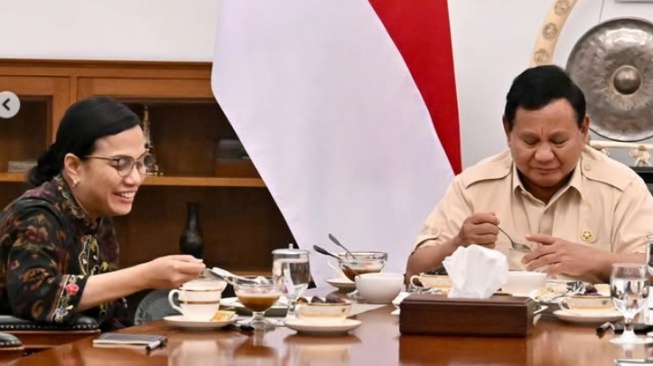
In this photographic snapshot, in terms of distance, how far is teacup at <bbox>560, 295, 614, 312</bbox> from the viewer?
234 centimetres

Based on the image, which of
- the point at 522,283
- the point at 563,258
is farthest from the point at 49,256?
the point at 563,258

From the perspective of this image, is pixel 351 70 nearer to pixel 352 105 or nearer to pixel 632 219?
pixel 352 105

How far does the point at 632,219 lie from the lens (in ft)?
10.7


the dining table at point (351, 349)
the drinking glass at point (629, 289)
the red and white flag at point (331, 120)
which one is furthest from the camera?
the red and white flag at point (331, 120)

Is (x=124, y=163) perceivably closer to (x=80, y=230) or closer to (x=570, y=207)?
(x=80, y=230)

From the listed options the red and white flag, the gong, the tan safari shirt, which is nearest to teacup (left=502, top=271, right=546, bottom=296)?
the tan safari shirt

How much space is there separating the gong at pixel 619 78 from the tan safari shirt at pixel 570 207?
124 cm

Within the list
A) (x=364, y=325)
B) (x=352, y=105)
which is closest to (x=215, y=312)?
(x=364, y=325)

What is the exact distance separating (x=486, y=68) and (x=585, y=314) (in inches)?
103

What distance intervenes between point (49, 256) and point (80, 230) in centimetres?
18

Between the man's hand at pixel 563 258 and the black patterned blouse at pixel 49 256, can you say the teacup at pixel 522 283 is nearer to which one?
the man's hand at pixel 563 258

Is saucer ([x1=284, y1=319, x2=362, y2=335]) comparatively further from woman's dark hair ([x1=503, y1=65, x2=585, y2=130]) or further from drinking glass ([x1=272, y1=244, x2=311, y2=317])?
woman's dark hair ([x1=503, y1=65, x2=585, y2=130])

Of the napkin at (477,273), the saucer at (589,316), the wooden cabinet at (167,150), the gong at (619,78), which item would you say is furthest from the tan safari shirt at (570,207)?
the wooden cabinet at (167,150)

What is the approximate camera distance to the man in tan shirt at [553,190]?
3.25m
